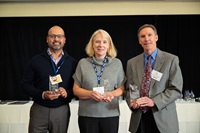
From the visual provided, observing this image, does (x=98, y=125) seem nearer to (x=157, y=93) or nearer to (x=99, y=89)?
(x=99, y=89)

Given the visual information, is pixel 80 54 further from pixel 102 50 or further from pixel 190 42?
pixel 102 50

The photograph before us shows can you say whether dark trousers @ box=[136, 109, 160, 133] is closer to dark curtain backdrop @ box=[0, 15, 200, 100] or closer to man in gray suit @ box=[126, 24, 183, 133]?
man in gray suit @ box=[126, 24, 183, 133]

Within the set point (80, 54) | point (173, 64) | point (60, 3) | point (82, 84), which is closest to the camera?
point (173, 64)

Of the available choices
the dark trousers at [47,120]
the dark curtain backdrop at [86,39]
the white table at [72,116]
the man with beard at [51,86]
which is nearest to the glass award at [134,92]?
the man with beard at [51,86]

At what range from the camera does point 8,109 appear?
3.85 m

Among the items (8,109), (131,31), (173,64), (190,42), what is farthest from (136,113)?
(190,42)

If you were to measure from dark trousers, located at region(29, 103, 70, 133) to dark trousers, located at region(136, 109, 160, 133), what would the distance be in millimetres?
812

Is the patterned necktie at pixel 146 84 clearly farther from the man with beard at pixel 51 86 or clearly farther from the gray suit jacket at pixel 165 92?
the man with beard at pixel 51 86

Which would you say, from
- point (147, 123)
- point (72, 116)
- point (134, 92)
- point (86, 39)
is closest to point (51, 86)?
point (134, 92)

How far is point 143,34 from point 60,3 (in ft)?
9.94

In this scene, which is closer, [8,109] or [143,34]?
[143,34]

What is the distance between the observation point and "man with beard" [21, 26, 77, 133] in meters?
2.16

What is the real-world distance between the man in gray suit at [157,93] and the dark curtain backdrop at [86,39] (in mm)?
2837

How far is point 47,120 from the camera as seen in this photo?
Result: 216 centimetres
